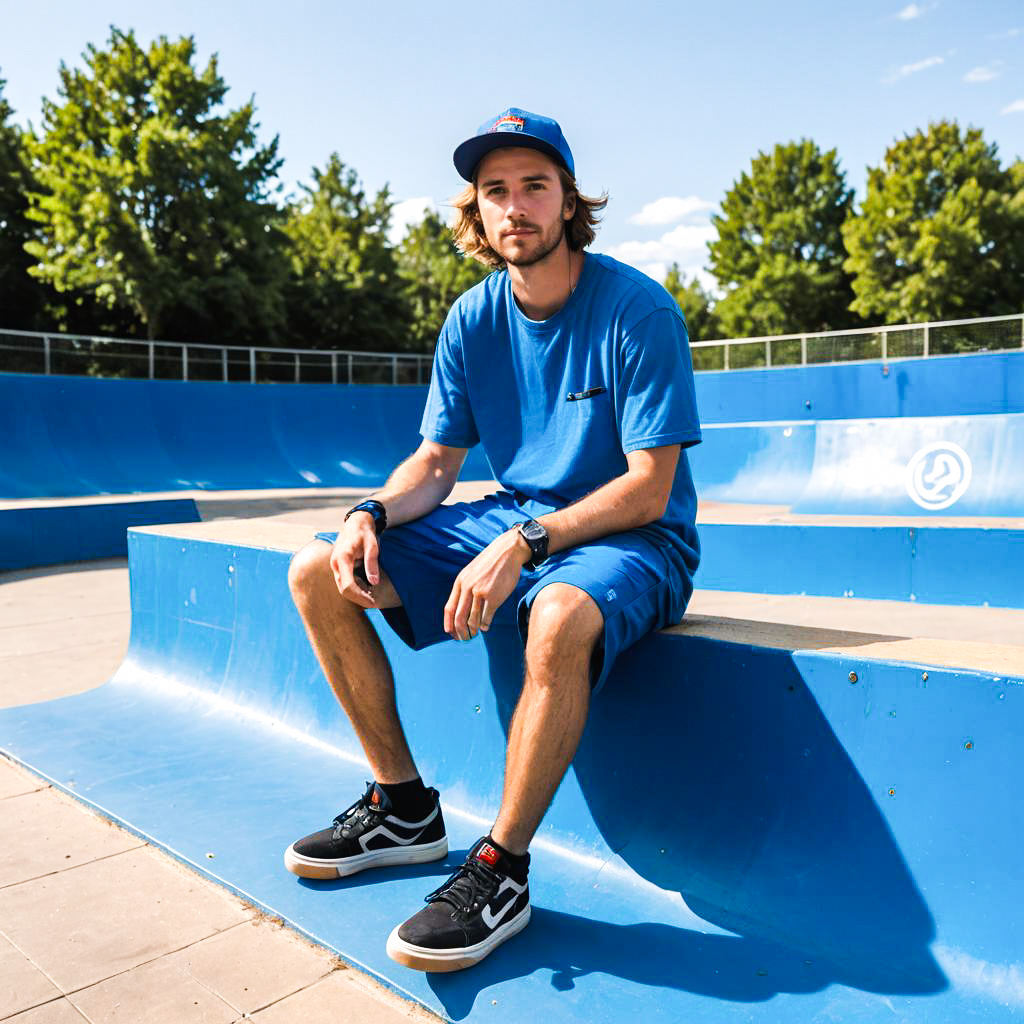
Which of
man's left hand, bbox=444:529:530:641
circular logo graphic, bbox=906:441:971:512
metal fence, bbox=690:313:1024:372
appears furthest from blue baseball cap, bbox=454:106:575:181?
metal fence, bbox=690:313:1024:372

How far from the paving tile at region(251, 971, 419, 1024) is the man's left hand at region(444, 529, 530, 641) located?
75cm

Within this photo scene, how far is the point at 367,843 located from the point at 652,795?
0.74 meters

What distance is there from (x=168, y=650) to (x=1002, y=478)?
691 centimetres

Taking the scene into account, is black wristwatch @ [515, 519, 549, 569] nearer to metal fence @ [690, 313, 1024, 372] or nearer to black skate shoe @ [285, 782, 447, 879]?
black skate shoe @ [285, 782, 447, 879]

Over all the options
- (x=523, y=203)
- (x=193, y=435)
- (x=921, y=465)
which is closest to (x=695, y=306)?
(x=193, y=435)

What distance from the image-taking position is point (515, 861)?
2016 mm

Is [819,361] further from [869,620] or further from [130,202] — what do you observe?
[130,202]

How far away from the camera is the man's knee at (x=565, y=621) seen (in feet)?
6.22

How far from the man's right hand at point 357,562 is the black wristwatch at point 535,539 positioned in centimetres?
39

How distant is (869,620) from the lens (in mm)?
5922

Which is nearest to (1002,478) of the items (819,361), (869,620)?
(869,620)

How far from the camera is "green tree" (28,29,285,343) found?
90.4ft

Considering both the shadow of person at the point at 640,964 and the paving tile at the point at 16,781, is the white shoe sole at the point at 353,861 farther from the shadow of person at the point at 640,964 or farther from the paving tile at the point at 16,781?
the paving tile at the point at 16,781

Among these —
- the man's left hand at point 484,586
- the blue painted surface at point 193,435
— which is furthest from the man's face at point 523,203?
the blue painted surface at point 193,435
